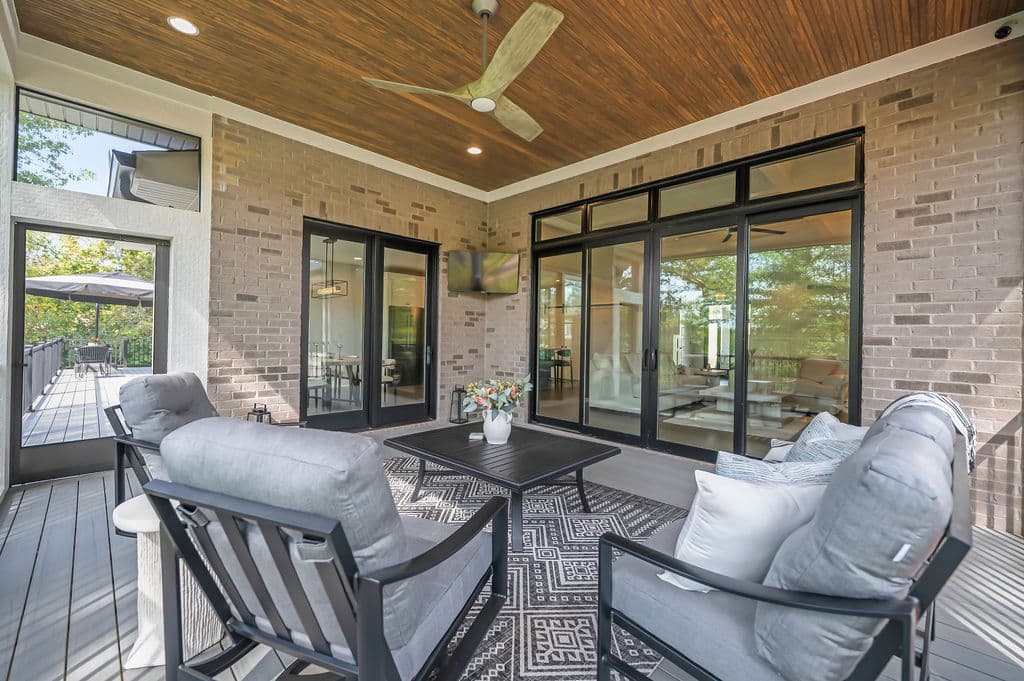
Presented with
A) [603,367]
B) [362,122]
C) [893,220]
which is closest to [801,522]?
[893,220]

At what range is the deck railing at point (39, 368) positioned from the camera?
3.52 metres

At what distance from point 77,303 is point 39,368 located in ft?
1.90

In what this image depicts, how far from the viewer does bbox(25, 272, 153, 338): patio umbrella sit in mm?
3561

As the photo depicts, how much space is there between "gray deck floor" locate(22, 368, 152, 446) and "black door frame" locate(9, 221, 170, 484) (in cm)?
6

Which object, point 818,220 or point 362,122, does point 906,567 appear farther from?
point 362,122

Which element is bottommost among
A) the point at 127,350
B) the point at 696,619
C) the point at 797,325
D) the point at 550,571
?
the point at 550,571

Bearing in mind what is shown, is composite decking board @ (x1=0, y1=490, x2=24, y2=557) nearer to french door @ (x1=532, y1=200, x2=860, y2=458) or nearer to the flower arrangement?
the flower arrangement

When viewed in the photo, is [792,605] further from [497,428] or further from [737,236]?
[737,236]

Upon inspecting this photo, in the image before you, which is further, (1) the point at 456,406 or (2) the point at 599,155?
(1) the point at 456,406

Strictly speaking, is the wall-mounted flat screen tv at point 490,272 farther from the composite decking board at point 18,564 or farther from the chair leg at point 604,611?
the chair leg at point 604,611

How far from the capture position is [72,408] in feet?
12.3

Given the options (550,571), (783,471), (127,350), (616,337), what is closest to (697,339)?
(616,337)

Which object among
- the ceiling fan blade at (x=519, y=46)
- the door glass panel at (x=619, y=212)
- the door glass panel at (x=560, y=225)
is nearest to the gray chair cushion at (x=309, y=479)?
the ceiling fan blade at (x=519, y=46)

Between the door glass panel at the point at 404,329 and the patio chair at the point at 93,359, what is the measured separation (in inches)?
98.4
